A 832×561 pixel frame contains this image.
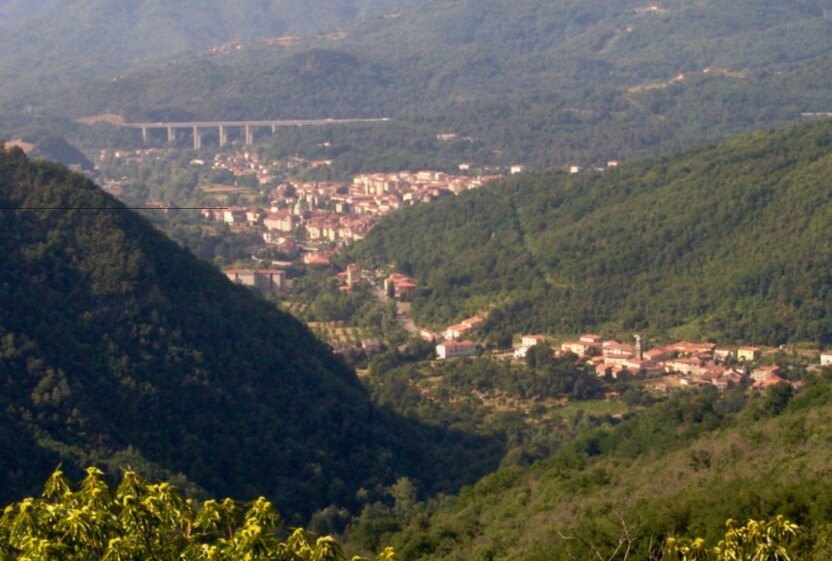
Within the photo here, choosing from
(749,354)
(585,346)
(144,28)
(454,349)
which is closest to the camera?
(749,354)

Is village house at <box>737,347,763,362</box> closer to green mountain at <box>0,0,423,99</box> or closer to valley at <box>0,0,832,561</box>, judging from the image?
valley at <box>0,0,832,561</box>

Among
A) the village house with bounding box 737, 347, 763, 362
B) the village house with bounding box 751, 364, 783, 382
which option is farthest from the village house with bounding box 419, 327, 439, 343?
the village house with bounding box 751, 364, 783, 382

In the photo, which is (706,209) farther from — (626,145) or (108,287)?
(626,145)

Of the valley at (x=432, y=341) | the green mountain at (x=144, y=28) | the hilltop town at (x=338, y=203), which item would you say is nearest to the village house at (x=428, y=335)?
the valley at (x=432, y=341)

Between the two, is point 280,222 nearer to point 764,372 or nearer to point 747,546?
point 764,372

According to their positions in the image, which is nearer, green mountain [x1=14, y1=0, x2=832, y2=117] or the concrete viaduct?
the concrete viaduct

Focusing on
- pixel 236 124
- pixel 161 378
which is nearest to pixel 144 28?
pixel 236 124

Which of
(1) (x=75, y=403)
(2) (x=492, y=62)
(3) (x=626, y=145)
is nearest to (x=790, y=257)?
(1) (x=75, y=403)
